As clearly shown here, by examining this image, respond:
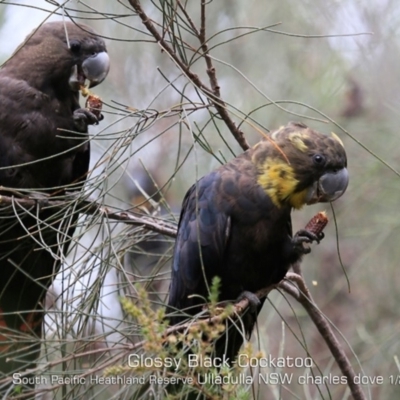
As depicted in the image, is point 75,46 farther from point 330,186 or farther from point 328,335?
point 328,335

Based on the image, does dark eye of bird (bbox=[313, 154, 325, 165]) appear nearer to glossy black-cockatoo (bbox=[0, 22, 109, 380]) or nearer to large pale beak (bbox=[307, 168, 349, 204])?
large pale beak (bbox=[307, 168, 349, 204])

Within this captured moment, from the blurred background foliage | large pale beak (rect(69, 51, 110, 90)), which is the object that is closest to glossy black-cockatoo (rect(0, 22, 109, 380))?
large pale beak (rect(69, 51, 110, 90))

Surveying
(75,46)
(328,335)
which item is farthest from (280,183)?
(75,46)

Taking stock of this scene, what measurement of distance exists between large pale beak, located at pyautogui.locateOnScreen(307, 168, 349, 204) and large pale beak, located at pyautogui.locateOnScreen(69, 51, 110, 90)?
976mm

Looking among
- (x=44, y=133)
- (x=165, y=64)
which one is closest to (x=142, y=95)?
(x=165, y=64)

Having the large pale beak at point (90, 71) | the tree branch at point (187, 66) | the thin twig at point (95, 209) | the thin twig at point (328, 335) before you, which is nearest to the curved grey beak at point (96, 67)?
the large pale beak at point (90, 71)

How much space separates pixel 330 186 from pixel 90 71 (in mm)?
1052

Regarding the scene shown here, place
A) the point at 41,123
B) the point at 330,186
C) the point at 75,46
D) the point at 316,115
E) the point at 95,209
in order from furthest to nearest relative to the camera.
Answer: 1. the point at 316,115
2. the point at 75,46
3. the point at 41,123
4. the point at 330,186
5. the point at 95,209

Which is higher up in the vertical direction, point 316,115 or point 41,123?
point 316,115

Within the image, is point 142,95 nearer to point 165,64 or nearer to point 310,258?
point 165,64

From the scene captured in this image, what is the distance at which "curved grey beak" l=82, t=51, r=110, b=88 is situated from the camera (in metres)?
2.72

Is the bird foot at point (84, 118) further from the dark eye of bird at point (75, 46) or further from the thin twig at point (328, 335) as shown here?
the thin twig at point (328, 335)

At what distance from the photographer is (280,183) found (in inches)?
87.1

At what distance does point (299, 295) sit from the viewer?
7.10 ft
